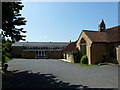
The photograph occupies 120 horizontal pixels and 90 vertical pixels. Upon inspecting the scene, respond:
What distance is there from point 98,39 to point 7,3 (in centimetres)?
2066

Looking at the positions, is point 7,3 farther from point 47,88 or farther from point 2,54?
point 47,88

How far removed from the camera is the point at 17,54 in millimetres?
63656

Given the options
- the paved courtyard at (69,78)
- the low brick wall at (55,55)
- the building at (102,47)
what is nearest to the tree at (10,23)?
the paved courtyard at (69,78)

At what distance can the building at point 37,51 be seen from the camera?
60.9 metres

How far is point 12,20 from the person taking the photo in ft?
55.7

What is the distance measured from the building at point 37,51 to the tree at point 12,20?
41.9 meters

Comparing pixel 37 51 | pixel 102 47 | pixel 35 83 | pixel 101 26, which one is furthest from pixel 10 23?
pixel 37 51

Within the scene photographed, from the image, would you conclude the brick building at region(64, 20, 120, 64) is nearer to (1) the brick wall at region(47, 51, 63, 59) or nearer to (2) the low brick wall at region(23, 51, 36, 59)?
(1) the brick wall at region(47, 51, 63, 59)

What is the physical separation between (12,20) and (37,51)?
156ft

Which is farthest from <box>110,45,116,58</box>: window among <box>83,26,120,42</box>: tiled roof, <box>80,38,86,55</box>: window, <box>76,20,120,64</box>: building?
<box>80,38,86,55</box>: window

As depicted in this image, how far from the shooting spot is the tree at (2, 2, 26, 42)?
1529 cm

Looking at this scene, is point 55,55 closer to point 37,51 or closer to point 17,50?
point 37,51

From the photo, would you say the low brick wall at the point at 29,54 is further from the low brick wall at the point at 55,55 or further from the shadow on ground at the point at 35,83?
the shadow on ground at the point at 35,83

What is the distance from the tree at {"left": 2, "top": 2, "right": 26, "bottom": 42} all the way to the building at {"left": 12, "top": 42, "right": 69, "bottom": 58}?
1651 inches
